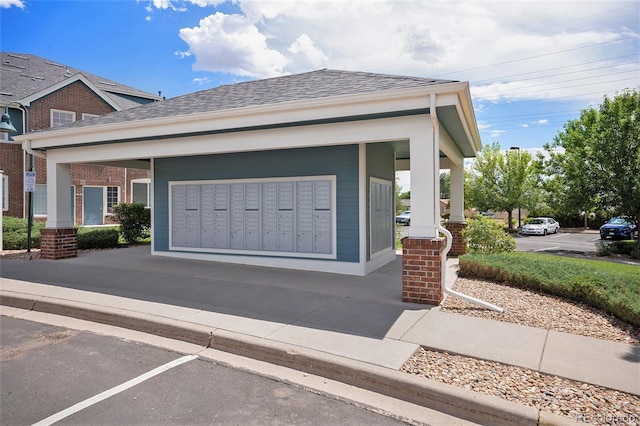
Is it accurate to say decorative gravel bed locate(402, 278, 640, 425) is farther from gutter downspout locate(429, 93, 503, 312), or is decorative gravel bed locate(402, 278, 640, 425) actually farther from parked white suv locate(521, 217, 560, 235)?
parked white suv locate(521, 217, 560, 235)

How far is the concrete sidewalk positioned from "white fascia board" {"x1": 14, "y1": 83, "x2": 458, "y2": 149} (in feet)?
10.0

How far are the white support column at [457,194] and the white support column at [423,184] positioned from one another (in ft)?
21.4

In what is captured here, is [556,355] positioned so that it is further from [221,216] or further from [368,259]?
[221,216]

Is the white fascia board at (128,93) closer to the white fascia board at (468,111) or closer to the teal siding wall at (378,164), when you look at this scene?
the teal siding wall at (378,164)

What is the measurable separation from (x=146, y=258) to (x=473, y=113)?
890cm

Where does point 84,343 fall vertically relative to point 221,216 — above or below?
below

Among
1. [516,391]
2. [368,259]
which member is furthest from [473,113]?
[516,391]

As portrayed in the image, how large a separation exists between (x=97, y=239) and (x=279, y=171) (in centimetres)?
736

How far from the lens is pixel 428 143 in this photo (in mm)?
6648

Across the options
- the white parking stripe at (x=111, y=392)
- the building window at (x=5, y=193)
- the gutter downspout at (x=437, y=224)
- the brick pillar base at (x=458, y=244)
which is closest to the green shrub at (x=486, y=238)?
the brick pillar base at (x=458, y=244)

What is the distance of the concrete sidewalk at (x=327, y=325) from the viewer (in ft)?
13.1

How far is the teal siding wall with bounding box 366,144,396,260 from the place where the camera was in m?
9.54

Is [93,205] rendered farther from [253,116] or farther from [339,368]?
[339,368]

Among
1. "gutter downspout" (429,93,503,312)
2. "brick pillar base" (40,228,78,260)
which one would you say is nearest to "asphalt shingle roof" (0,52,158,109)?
"brick pillar base" (40,228,78,260)
